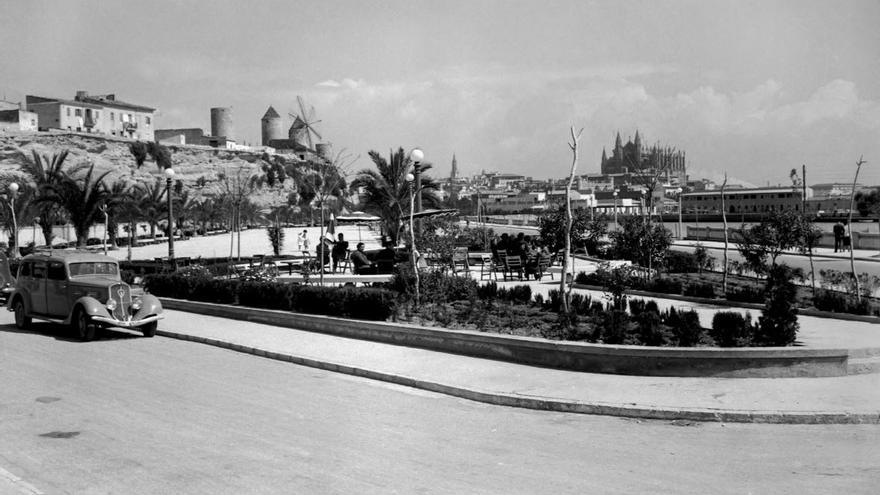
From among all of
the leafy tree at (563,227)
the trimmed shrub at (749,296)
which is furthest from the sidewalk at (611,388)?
the leafy tree at (563,227)

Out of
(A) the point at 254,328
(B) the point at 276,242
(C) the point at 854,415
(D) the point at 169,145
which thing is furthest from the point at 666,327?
(D) the point at 169,145

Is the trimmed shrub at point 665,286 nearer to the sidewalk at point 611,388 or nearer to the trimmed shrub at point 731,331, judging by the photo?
the trimmed shrub at point 731,331

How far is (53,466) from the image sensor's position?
7.10 metres

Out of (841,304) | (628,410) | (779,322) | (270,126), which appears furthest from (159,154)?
(628,410)

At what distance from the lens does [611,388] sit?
991 cm

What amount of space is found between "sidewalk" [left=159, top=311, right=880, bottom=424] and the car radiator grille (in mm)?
3463

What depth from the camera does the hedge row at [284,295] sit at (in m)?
14.6

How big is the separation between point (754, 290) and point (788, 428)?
9.28m

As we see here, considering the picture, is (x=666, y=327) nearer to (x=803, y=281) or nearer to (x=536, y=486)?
(x=536, y=486)

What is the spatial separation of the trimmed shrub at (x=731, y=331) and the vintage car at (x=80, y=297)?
9944 millimetres

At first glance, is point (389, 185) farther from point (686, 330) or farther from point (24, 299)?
point (686, 330)

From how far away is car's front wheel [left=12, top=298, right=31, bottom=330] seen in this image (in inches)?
650

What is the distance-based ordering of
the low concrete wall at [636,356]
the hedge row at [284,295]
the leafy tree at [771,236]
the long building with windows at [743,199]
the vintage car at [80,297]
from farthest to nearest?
the long building with windows at [743,199], the leafy tree at [771,236], the vintage car at [80,297], the hedge row at [284,295], the low concrete wall at [636,356]

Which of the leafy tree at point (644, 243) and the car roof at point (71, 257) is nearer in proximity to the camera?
the car roof at point (71, 257)
